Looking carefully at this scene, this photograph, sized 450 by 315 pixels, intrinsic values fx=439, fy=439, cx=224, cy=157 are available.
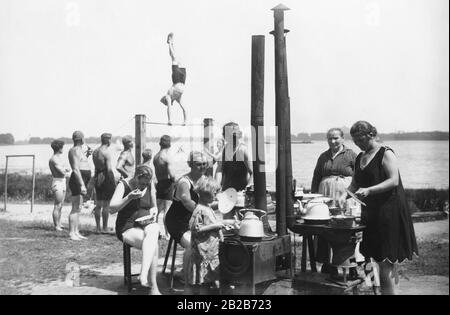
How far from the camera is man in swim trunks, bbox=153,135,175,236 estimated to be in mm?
7133

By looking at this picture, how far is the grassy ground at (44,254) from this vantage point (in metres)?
5.12

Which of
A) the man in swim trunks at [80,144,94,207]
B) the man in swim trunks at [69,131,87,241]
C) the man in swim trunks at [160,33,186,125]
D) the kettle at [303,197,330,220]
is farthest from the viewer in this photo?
the man in swim trunks at [160,33,186,125]

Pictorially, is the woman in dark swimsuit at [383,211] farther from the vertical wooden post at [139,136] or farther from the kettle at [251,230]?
the vertical wooden post at [139,136]

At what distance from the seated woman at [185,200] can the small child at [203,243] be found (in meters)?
0.22

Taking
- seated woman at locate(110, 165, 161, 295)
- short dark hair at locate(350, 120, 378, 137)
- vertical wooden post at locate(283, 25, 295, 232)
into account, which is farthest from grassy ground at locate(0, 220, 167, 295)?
short dark hair at locate(350, 120, 378, 137)

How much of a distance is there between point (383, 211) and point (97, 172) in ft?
17.2

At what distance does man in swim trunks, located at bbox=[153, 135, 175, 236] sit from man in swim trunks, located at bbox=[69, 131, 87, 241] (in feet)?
4.08

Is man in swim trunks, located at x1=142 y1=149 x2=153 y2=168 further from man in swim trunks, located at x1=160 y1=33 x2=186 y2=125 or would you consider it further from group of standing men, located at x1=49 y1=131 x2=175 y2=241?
man in swim trunks, located at x1=160 y1=33 x2=186 y2=125

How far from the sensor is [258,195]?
4852mm

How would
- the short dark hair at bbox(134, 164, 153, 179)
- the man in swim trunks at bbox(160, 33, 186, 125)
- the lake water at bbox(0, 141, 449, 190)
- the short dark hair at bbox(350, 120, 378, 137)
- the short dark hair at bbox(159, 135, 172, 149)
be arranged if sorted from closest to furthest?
the short dark hair at bbox(350, 120, 378, 137) < the short dark hair at bbox(134, 164, 153, 179) < the short dark hair at bbox(159, 135, 172, 149) < the lake water at bbox(0, 141, 449, 190) < the man in swim trunks at bbox(160, 33, 186, 125)

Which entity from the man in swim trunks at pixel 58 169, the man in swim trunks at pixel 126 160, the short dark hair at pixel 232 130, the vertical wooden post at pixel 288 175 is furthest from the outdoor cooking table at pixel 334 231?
the man in swim trunks at pixel 58 169

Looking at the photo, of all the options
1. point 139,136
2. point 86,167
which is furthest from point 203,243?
point 86,167

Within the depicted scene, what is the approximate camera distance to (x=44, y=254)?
20.1ft
